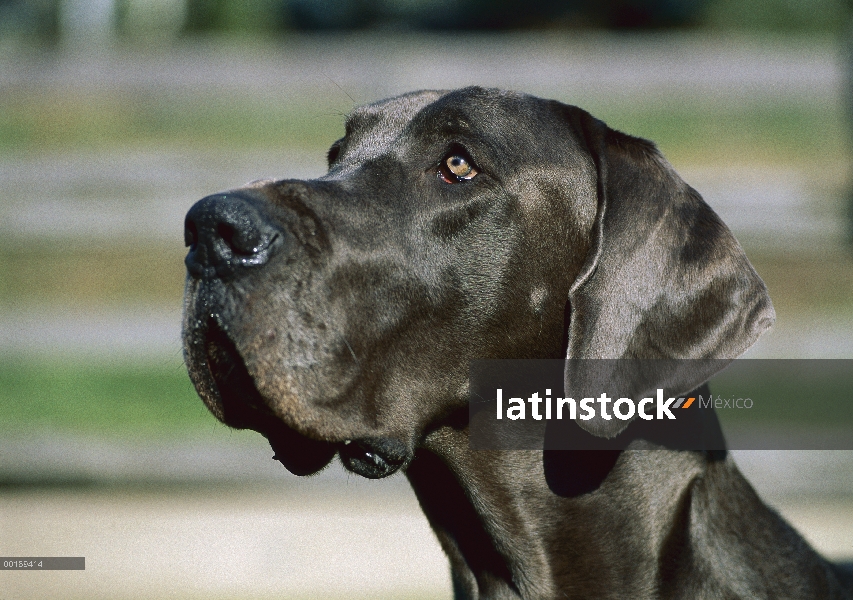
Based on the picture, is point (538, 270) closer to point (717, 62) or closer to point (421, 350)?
point (421, 350)

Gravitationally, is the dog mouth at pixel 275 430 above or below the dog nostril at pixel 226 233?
below

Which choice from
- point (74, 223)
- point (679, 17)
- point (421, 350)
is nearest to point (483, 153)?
point (421, 350)

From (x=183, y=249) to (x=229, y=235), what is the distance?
5232mm

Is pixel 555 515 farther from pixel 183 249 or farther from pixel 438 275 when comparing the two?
pixel 183 249

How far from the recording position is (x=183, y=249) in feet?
25.3

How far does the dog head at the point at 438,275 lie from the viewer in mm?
2719

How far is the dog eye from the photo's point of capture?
124 inches

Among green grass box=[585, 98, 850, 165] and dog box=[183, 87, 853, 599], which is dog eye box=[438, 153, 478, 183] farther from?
green grass box=[585, 98, 850, 165]

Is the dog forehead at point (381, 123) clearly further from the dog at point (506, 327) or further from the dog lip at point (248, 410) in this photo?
the dog lip at point (248, 410)

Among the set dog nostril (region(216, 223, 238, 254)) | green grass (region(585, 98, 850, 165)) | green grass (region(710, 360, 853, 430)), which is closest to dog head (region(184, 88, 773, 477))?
dog nostril (region(216, 223, 238, 254))

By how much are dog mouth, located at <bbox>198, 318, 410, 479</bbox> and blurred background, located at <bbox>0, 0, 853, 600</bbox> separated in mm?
2943

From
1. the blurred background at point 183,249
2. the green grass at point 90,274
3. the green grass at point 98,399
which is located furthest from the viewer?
the green grass at point 90,274

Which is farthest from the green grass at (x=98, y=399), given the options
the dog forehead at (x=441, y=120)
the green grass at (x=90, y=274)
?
the dog forehead at (x=441, y=120)

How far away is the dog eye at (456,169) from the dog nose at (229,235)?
66 cm
